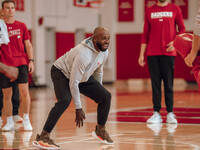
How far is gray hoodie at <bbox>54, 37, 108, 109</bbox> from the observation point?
15.5 feet

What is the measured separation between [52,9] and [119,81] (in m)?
4.71

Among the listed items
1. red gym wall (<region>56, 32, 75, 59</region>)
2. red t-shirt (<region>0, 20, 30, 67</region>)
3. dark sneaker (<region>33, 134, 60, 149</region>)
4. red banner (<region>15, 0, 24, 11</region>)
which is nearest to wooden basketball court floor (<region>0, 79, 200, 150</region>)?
dark sneaker (<region>33, 134, 60, 149</region>)

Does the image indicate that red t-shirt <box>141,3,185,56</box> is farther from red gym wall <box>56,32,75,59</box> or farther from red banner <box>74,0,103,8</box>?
red banner <box>74,0,103,8</box>

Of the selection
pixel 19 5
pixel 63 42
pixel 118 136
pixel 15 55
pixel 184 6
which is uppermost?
pixel 19 5

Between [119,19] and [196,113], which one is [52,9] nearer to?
[119,19]

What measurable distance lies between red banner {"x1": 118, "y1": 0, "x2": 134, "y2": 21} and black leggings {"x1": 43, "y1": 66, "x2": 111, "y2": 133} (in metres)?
14.6

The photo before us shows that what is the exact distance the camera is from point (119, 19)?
64.6ft

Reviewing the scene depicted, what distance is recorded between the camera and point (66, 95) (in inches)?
194

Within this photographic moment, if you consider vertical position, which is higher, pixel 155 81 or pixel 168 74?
pixel 168 74

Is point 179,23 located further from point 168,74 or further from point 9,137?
point 9,137

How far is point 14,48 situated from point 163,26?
2.32 metres

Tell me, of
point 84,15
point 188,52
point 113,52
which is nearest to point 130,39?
point 113,52

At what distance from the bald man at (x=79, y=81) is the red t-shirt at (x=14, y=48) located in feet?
4.36

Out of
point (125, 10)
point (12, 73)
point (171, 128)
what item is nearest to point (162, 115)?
point (171, 128)
